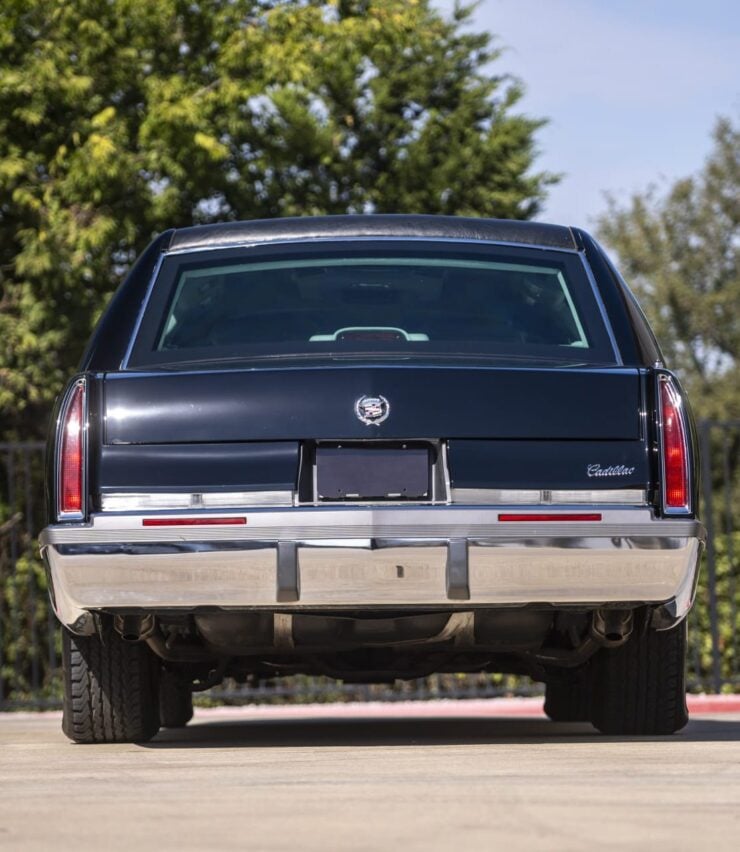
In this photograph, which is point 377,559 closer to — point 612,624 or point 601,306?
point 612,624

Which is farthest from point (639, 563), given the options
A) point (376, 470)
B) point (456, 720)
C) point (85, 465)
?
point (456, 720)

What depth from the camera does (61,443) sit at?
16.9 ft

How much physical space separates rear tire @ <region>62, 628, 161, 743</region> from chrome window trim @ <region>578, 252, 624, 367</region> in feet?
5.80

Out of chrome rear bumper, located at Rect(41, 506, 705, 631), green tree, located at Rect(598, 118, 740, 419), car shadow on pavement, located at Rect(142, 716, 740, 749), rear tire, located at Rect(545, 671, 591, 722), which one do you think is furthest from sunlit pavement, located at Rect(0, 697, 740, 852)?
green tree, located at Rect(598, 118, 740, 419)

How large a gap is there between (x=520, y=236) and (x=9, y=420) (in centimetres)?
1385

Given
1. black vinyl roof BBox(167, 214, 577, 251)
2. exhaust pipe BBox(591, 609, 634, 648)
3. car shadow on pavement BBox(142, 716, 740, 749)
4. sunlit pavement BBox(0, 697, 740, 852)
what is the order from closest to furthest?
sunlit pavement BBox(0, 697, 740, 852)
exhaust pipe BBox(591, 609, 634, 648)
black vinyl roof BBox(167, 214, 577, 251)
car shadow on pavement BBox(142, 716, 740, 749)

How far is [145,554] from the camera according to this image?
16.2ft

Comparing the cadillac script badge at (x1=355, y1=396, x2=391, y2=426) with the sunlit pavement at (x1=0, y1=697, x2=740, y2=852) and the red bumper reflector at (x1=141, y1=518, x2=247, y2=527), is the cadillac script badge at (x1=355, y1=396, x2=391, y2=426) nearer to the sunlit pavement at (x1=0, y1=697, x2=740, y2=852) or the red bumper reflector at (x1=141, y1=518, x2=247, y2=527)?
the red bumper reflector at (x1=141, y1=518, x2=247, y2=527)

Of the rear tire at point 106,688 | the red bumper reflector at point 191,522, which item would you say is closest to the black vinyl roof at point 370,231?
the red bumper reflector at point 191,522

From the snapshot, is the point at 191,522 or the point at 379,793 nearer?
the point at 379,793

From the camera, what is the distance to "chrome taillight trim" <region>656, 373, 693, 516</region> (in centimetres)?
503

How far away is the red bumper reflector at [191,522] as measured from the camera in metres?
4.90

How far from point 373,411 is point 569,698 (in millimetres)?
2558

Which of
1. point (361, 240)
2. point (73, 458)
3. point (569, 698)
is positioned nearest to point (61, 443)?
point (73, 458)
